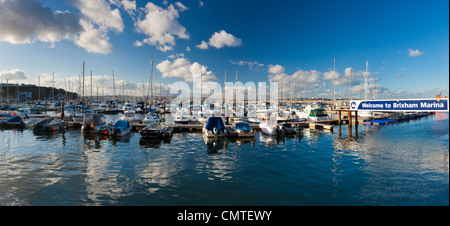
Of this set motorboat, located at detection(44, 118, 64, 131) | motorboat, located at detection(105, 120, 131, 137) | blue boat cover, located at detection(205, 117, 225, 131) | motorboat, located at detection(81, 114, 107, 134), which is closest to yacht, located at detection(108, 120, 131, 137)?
motorboat, located at detection(105, 120, 131, 137)

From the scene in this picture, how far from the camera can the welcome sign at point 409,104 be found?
871 inches

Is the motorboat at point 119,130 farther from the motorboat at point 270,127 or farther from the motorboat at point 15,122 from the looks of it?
the motorboat at point 15,122

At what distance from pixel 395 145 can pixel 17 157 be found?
46.5 meters

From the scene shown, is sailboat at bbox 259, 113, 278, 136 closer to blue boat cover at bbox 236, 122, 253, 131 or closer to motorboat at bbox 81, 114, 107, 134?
blue boat cover at bbox 236, 122, 253, 131

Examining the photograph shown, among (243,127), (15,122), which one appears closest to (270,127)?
(243,127)

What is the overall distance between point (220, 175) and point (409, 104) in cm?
2714

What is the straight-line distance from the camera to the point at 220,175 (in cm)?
1602

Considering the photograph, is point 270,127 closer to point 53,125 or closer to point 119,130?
point 119,130

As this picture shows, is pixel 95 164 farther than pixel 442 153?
No

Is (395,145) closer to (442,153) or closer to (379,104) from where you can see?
(442,153)

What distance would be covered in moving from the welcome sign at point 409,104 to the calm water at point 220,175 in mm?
5395

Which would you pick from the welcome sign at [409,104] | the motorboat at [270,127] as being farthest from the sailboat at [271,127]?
the welcome sign at [409,104]

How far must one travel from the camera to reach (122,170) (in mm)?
16828
